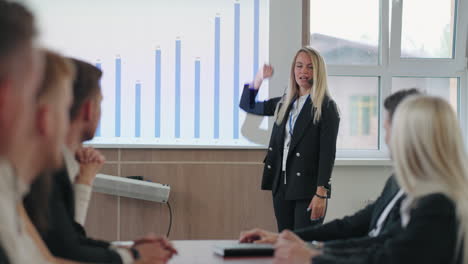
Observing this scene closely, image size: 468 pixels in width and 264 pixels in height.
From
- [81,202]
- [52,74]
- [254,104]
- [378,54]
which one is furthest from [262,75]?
[52,74]

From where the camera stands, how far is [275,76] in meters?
4.08

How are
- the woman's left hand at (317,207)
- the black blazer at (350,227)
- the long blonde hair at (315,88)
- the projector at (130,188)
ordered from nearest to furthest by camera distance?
the black blazer at (350,227) < the woman's left hand at (317,207) < the long blonde hair at (315,88) < the projector at (130,188)

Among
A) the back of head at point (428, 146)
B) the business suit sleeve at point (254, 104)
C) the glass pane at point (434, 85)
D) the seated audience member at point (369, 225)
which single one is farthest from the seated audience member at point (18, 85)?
the glass pane at point (434, 85)

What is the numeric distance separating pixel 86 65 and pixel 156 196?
2274mm

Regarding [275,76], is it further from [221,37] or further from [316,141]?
[316,141]

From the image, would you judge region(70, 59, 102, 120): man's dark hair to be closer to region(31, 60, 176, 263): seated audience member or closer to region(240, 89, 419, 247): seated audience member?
region(31, 60, 176, 263): seated audience member

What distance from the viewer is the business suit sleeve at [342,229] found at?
2.24 meters

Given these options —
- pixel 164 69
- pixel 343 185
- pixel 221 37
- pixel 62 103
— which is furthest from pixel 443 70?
pixel 62 103

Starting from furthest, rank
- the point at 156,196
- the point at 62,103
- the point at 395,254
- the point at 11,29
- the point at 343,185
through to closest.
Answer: the point at 343,185
the point at 156,196
the point at 395,254
the point at 62,103
the point at 11,29

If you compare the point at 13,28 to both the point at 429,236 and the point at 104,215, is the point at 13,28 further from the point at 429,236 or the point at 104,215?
the point at 104,215

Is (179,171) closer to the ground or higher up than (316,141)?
closer to the ground

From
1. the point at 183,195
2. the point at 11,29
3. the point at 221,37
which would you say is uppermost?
the point at 221,37

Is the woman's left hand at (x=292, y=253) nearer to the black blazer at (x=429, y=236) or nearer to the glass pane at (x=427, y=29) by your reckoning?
the black blazer at (x=429, y=236)

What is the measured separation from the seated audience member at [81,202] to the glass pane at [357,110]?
8.98 feet
